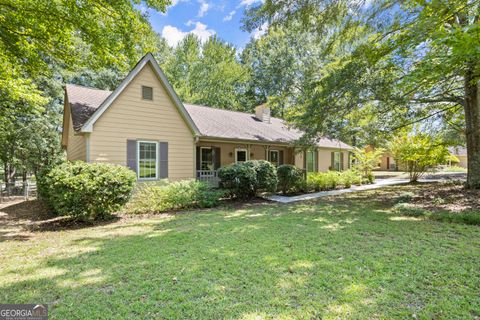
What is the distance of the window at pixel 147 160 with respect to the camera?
409 inches

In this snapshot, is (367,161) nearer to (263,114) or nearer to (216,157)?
(263,114)

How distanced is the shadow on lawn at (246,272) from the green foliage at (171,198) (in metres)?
2.53

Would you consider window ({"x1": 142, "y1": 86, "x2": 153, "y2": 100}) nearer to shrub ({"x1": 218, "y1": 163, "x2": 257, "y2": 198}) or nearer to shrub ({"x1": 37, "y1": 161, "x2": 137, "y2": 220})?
shrub ({"x1": 37, "y1": 161, "x2": 137, "y2": 220})

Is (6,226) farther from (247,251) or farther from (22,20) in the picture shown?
(247,251)

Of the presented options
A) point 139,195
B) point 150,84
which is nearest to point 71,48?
point 150,84

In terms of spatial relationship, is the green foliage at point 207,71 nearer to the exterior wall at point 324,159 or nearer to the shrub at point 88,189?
the exterior wall at point 324,159

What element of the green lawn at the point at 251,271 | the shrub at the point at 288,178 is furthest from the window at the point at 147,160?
the shrub at the point at 288,178

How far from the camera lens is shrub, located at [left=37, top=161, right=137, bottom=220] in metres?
7.06

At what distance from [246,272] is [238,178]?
692cm

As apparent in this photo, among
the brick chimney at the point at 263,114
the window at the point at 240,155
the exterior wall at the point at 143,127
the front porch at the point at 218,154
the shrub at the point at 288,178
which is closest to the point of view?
the exterior wall at the point at 143,127

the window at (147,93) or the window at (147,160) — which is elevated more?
the window at (147,93)

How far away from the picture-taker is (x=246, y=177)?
35.1ft

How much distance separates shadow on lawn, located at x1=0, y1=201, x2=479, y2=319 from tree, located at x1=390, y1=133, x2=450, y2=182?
11.7 meters

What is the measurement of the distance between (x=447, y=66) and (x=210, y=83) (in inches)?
1078
